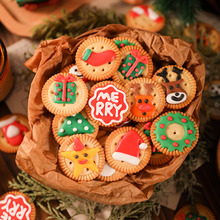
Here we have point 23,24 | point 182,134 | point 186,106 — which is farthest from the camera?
point 23,24

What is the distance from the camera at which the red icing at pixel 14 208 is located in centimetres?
127

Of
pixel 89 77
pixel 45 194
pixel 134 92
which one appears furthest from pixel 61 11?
pixel 45 194

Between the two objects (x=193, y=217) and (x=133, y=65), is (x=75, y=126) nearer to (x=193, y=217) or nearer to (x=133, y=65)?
(x=133, y=65)

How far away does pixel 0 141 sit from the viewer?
1362mm

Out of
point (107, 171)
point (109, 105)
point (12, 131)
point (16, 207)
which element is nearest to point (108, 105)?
point (109, 105)

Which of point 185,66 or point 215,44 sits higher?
point 185,66

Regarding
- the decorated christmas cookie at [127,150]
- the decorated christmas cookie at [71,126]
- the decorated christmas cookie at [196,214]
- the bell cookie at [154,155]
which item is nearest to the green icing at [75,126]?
the decorated christmas cookie at [71,126]

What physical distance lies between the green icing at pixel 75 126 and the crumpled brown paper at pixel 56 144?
2.8 inches

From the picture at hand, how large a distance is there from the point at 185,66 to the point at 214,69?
0.39m

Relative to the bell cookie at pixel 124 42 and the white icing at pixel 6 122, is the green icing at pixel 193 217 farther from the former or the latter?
the white icing at pixel 6 122

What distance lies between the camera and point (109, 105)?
114 cm

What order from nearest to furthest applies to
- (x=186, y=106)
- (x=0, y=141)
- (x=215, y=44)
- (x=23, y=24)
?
(x=186, y=106) → (x=0, y=141) → (x=23, y=24) → (x=215, y=44)

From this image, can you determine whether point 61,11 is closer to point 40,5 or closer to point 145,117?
point 40,5

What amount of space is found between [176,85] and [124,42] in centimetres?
29
